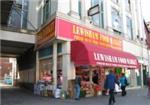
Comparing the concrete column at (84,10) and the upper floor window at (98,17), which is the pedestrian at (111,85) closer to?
the concrete column at (84,10)

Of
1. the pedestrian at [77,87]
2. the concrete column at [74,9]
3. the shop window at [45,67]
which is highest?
the concrete column at [74,9]

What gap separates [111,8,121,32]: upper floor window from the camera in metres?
24.5

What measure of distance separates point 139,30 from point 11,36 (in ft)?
55.3

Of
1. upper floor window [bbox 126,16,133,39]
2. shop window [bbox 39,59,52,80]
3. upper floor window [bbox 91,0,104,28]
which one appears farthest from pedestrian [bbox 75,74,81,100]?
upper floor window [bbox 126,16,133,39]

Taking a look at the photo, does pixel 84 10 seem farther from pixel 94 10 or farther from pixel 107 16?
pixel 107 16

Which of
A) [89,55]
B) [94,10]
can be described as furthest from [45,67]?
[94,10]

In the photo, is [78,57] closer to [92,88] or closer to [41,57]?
[92,88]

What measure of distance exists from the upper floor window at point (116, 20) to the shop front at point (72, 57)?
14.5 ft

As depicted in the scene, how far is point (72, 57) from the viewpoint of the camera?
16859 millimetres

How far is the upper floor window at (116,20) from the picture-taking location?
80.2 feet

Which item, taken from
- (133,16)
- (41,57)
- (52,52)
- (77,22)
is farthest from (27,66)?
(133,16)

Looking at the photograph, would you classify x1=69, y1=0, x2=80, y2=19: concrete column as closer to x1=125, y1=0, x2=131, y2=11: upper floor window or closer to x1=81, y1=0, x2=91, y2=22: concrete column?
x1=81, y1=0, x2=91, y2=22: concrete column

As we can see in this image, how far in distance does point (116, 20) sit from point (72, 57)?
10.00 metres

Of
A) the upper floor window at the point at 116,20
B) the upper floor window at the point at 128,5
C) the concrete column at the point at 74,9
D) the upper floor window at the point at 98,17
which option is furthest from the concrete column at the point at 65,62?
the upper floor window at the point at 128,5
